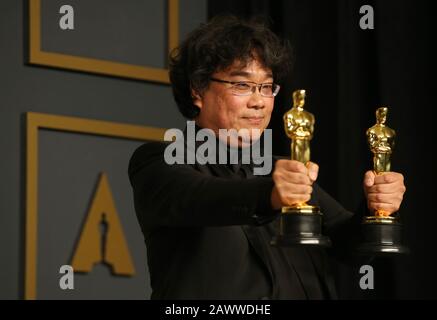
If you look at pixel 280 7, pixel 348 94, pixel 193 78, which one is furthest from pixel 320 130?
pixel 193 78

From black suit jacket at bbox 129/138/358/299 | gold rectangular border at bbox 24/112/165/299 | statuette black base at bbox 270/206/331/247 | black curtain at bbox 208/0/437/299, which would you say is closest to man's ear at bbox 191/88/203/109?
black suit jacket at bbox 129/138/358/299

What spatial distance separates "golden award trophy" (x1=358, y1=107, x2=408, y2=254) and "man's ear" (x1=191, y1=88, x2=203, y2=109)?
444mm

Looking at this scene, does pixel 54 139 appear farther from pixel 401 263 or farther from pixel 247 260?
pixel 247 260

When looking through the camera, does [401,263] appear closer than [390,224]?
No

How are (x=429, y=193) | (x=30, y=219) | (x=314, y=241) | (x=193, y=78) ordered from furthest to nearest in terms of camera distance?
1. (x=30, y=219)
2. (x=429, y=193)
3. (x=193, y=78)
4. (x=314, y=241)

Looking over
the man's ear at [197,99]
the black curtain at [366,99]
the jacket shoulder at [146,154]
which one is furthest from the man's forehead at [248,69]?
the black curtain at [366,99]

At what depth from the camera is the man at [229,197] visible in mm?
1811

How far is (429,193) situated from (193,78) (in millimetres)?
1136

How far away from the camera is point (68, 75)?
3551 mm

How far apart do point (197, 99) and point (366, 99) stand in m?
1.19

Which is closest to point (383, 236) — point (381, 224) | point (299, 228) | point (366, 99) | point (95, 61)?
point (381, 224)

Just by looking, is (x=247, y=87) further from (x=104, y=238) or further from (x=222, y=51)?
(x=104, y=238)

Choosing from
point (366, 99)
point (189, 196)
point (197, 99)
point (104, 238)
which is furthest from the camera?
point (104, 238)

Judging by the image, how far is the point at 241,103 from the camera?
2.16 metres
